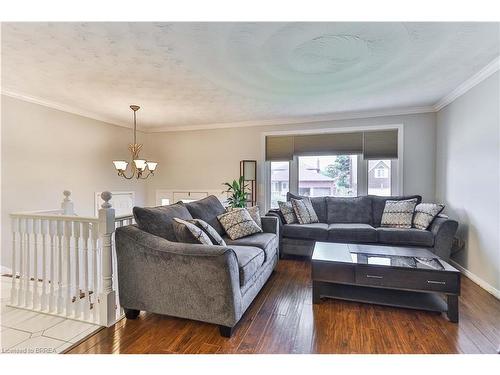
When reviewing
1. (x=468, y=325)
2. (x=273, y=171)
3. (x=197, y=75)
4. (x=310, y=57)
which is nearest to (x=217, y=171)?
(x=273, y=171)

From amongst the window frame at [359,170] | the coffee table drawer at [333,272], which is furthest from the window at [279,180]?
the coffee table drawer at [333,272]

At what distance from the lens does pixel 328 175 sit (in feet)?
15.5

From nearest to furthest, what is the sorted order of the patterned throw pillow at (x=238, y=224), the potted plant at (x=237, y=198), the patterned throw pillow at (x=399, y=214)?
the patterned throw pillow at (x=238, y=224), the patterned throw pillow at (x=399, y=214), the potted plant at (x=237, y=198)

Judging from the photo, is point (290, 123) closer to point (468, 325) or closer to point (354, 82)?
point (354, 82)

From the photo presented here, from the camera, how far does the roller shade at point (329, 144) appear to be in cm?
449

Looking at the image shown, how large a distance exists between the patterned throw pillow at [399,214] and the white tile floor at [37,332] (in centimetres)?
380

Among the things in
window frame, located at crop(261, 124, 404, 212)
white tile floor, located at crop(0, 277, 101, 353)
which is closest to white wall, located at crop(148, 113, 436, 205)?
window frame, located at crop(261, 124, 404, 212)

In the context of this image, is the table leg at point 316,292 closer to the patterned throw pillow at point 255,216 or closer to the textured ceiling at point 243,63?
the patterned throw pillow at point 255,216

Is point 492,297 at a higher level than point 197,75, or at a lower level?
lower

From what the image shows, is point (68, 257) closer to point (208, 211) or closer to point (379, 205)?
point (208, 211)

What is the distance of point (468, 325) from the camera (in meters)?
2.05

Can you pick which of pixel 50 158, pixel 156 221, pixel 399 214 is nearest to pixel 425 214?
Answer: pixel 399 214

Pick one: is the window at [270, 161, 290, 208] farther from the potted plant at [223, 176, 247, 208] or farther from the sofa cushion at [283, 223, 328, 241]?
the sofa cushion at [283, 223, 328, 241]
